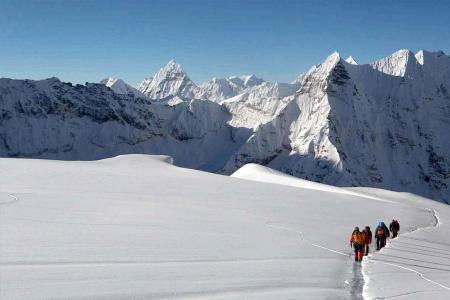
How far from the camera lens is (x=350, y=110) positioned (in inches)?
7677

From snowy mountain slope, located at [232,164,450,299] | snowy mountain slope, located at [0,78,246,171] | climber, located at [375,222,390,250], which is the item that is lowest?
snowy mountain slope, located at [232,164,450,299]

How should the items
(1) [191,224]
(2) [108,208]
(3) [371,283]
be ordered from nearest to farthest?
(3) [371,283]
(1) [191,224]
(2) [108,208]

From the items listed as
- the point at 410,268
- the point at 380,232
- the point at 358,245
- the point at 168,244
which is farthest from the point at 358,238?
the point at 168,244

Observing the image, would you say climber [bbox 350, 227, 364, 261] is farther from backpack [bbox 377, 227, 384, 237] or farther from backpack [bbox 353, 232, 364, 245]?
backpack [bbox 377, 227, 384, 237]

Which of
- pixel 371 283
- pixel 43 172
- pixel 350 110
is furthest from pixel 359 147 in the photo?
pixel 371 283

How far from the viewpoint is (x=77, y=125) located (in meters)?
182

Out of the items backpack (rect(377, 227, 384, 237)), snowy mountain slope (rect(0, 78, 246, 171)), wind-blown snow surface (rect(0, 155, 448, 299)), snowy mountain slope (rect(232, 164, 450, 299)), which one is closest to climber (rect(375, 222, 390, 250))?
backpack (rect(377, 227, 384, 237))

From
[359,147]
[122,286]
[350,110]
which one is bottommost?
[122,286]

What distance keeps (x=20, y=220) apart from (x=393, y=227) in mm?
14610

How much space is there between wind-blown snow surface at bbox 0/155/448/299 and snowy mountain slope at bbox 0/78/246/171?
154058 mm

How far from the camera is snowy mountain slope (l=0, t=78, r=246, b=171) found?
171m

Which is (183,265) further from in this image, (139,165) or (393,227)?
(139,165)

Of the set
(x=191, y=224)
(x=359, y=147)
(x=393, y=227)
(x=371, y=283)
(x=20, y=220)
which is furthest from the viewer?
(x=359, y=147)

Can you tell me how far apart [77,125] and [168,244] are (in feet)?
582
